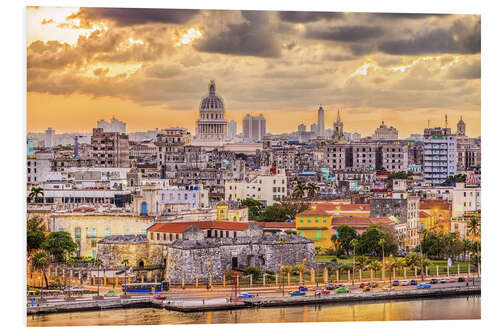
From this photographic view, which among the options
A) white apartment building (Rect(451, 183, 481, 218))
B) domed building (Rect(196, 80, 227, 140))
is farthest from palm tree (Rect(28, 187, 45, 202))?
white apartment building (Rect(451, 183, 481, 218))

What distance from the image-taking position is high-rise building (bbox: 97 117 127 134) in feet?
98.0

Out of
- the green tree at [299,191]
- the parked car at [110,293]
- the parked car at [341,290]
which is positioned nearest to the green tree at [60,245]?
the parked car at [110,293]

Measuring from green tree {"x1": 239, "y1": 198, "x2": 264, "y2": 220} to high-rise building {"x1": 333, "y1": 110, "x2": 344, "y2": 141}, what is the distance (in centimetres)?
287

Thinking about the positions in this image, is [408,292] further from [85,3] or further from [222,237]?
[85,3]

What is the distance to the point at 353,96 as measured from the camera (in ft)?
86.4

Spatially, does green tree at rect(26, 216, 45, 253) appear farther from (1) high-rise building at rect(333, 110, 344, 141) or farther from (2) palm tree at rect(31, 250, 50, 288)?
(1) high-rise building at rect(333, 110, 344, 141)

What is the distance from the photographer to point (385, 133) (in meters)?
34.1

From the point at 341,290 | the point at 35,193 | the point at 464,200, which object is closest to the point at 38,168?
the point at 35,193

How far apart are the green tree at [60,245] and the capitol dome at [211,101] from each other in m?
5.44

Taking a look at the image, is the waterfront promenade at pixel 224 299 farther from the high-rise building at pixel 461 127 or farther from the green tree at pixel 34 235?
the high-rise building at pixel 461 127

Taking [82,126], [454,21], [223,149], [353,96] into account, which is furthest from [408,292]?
[223,149]
